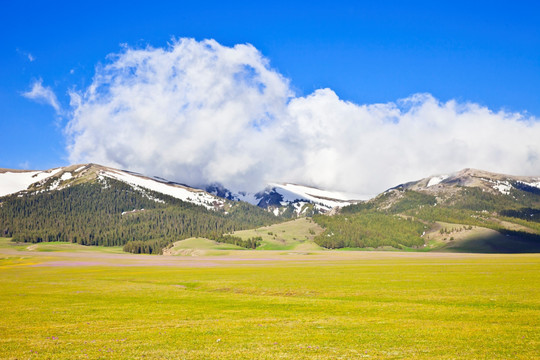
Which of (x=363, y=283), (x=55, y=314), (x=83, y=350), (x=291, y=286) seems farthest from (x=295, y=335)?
(x=363, y=283)

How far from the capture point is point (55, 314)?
1271 inches

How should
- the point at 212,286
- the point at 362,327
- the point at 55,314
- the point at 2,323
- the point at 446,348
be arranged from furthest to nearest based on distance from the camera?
the point at 212,286 → the point at 55,314 → the point at 2,323 → the point at 362,327 → the point at 446,348

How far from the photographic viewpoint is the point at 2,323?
28344mm

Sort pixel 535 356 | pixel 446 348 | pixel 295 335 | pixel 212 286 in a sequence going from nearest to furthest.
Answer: pixel 535 356 → pixel 446 348 → pixel 295 335 → pixel 212 286

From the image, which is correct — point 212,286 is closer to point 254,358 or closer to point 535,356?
point 254,358

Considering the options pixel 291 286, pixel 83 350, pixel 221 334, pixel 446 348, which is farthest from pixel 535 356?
pixel 291 286

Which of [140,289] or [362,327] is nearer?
[362,327]

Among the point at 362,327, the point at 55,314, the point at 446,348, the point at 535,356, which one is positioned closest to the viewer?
the point at 535,356

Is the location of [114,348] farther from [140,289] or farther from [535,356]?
[140,289]

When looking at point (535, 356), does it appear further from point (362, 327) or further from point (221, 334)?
point (221, 334)

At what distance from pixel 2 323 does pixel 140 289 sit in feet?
76.6

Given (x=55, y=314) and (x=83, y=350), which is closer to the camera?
(x=83, y=350)

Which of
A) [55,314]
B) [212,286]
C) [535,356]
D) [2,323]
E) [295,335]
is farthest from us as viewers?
[212,286]

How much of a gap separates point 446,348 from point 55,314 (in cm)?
2902
